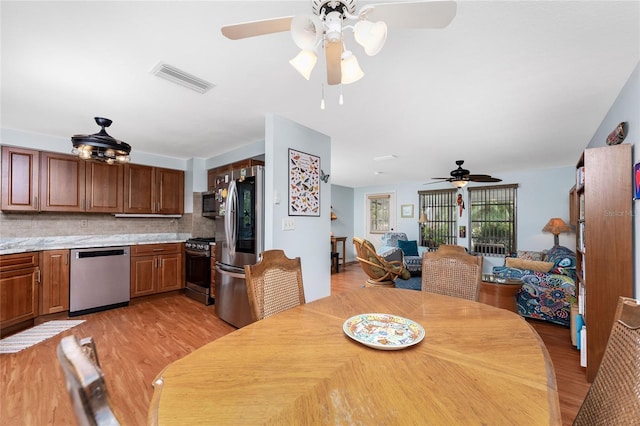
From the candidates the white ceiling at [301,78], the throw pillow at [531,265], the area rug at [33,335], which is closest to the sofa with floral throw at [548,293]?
the throw pillow at [531,265]

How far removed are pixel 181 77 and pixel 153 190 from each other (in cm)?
279

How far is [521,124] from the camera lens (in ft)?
9.71

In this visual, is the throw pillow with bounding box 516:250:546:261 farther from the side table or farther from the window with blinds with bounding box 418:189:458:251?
the side table

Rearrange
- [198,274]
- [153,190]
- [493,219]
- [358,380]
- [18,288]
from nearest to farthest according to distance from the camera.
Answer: [358,380] → [18,288] → [198,274] → [153,190] → [493,219]

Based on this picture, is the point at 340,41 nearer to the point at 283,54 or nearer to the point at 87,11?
the point at 283,54

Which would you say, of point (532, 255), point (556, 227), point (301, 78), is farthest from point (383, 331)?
point (556, 227)

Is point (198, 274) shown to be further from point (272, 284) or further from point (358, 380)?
point (358, 380)

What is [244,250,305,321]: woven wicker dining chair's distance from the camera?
57.1 inches

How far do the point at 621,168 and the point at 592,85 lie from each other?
2.20 feet

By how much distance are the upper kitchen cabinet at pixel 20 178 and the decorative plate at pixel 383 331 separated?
165 inches

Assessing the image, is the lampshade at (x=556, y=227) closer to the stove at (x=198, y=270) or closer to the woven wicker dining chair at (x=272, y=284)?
the woven wicker dining chair at (x=272, y=284)

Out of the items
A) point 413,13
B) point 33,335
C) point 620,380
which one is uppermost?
point 413,13

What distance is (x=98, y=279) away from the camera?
3.46 meters

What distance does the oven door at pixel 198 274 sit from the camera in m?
3.89
